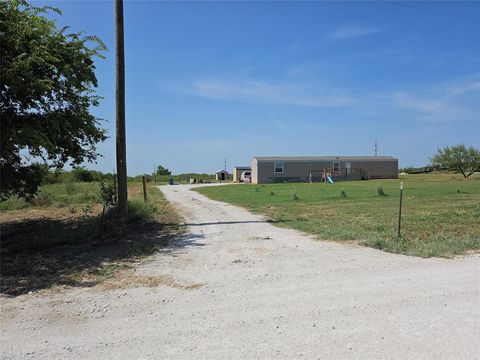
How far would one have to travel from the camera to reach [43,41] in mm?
9664

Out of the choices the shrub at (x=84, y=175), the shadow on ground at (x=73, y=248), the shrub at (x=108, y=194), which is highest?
the shrub at (x=84, y=175)

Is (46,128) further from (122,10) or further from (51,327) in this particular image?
(51,327)

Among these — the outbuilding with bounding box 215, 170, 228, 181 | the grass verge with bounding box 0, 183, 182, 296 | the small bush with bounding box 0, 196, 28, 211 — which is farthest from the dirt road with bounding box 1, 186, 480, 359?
the outbuilding with bounding box 215, 170, 228, 181

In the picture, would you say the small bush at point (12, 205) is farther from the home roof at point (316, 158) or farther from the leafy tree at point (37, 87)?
the home roof at point (316, 158)

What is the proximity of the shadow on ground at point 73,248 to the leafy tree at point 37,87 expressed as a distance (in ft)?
5.70

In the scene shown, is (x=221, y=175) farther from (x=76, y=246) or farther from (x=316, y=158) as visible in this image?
(x=76, y=246)

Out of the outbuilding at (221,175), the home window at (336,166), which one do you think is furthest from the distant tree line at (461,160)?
the outbuilding at (221,175)

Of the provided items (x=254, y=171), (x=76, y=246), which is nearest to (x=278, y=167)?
(x=254, y=171)

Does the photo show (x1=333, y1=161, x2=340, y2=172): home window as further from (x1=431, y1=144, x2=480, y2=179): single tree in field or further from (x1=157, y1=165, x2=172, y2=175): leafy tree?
(x1=157, y1=165, x2=172, y2=175): leafy tree

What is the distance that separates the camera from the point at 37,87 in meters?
8.93

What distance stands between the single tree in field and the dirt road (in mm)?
54358

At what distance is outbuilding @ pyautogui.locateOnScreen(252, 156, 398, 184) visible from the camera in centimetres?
5184

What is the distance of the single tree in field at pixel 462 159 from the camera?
180 feet

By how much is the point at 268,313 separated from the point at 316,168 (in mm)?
49666
